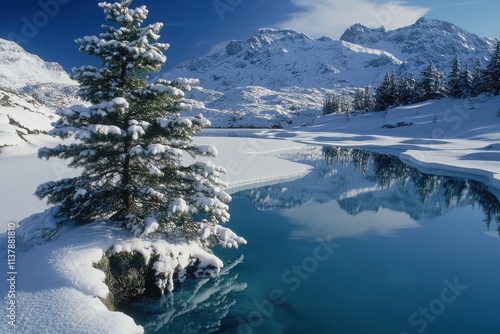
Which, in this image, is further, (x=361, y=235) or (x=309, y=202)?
(x=309, y=202)

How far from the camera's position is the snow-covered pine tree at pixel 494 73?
68.1 metres

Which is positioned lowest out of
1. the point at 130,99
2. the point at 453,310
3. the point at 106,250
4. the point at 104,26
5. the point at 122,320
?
the point at 453,310

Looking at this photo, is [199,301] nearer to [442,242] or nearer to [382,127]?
[442,242]

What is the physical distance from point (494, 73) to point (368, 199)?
65.7m

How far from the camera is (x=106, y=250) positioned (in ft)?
30.9

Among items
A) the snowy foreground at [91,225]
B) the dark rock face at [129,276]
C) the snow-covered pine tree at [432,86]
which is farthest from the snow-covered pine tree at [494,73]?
the dark rock face at [129,276]

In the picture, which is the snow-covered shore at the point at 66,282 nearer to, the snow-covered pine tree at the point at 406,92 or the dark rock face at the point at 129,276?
the dark rock face at the point at 129,276

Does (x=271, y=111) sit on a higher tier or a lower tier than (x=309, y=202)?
higher

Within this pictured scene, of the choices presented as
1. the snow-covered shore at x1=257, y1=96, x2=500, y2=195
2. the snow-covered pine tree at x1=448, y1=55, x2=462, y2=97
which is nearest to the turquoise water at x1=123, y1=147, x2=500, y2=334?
the snow-covered shore at x1=257, y1=96, x2=500, y2=195

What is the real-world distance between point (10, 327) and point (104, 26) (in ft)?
28.9

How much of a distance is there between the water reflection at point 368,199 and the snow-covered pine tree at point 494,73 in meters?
48.5

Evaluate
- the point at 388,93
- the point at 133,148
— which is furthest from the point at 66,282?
the point at 388,93

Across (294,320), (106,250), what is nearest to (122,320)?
(106,250)

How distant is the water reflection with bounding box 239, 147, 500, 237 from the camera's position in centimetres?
1902
